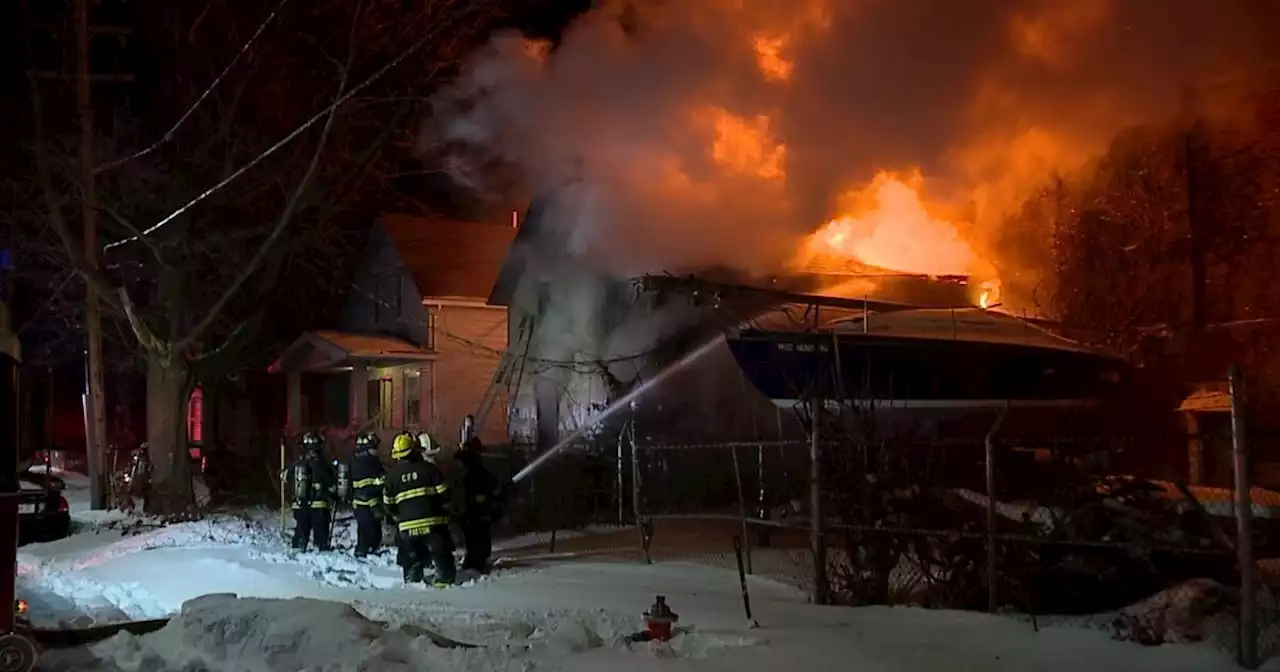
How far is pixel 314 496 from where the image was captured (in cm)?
1244

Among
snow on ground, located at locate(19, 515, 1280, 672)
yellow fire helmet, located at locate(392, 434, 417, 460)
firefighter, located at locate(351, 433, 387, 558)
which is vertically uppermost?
yellow fire helmet, located at locate(392, 434, 417, 460)

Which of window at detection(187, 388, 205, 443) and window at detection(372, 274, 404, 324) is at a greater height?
window at detection(372, 274, 404, 324)

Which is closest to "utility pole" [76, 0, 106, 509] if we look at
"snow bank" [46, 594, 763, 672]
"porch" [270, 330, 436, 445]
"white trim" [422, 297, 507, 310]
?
"porch" [270, 330, 436, 445]

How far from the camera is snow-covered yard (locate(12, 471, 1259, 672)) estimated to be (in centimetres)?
639

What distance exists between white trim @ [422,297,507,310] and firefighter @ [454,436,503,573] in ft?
50.0

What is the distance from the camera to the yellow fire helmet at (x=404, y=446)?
10.2 meters

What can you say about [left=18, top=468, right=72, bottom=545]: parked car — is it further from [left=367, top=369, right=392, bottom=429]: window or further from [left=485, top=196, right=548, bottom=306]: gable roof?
[left=367, top=369, right=392, bottom=429]: window

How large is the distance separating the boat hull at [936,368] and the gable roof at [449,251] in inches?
500

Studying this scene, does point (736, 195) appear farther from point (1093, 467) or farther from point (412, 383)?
point (412, 383)

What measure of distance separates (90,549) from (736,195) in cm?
1002

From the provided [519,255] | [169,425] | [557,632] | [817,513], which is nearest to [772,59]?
[519,255]

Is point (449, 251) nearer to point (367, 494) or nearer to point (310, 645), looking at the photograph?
point (367, 494)

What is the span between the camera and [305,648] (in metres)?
6.55

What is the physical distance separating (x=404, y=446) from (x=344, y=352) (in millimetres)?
16086
